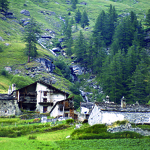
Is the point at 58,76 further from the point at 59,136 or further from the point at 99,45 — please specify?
the point at 59,136

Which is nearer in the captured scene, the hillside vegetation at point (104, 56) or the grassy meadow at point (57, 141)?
the grassy meadow at point (57, 141)

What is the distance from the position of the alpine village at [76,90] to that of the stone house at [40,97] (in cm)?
25

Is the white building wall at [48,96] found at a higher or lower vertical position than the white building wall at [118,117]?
higher

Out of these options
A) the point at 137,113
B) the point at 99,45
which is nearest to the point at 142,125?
the point at 137,113

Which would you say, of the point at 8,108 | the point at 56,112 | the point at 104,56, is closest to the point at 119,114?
the point at 56,112

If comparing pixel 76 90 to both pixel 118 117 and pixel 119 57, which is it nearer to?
pixel 119 57

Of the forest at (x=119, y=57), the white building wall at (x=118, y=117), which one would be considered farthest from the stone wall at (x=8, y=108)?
the forest at (x=119, y=57)

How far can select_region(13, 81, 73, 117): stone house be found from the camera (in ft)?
241

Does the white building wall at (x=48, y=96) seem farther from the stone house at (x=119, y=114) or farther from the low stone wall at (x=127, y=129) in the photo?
the low stone wall at (x=127, y=129)

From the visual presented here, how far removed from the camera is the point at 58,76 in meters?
126

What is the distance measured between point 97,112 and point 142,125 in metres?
7.40

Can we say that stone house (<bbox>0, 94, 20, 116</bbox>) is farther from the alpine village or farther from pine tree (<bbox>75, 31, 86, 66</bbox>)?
pine tree (<bbox>75, 31, 86, 66</bbox>)

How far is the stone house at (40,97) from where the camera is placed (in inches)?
2891

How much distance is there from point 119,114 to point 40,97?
33057mm
